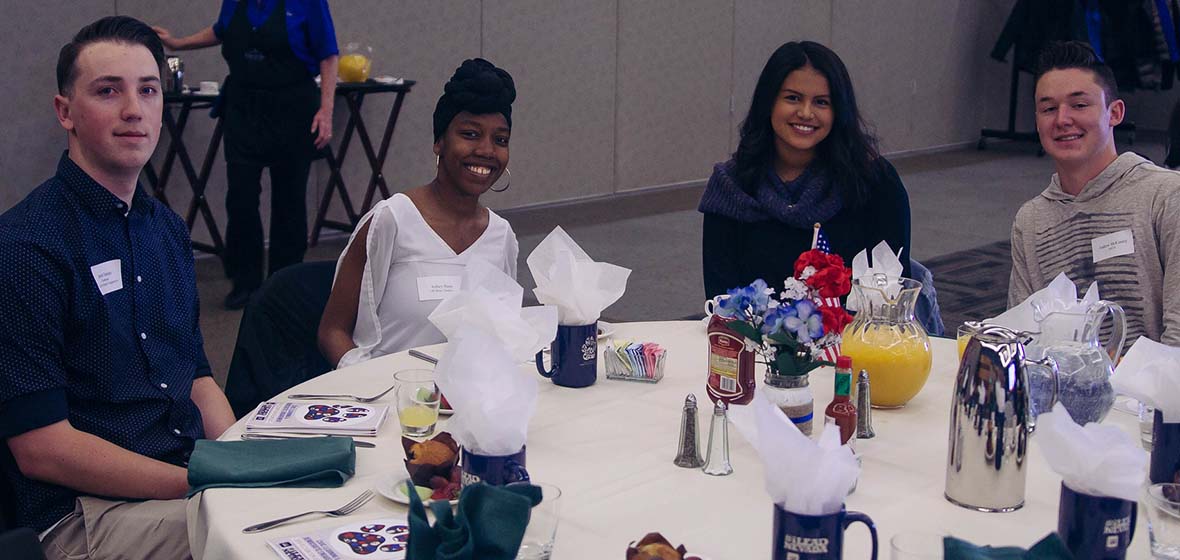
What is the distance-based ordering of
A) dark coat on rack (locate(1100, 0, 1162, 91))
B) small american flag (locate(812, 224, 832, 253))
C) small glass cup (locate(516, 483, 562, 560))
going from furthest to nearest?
dark coat on rack (locate(1100, 0, 1162, 91))
small american flag (locate(812, 224, 832, 253))
small glass cup (locate(516, 483, 562, 560))

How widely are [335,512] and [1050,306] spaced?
1202 millimetres

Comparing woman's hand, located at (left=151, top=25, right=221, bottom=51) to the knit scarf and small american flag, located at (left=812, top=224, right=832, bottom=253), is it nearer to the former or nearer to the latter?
the knit scarf

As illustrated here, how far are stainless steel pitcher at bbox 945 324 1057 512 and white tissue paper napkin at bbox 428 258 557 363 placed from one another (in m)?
0.68

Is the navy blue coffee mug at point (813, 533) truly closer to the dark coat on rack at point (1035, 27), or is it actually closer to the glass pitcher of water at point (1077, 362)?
the glass pitcher of water at point (1077, 362)

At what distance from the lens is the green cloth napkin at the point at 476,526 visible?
49.1 inches

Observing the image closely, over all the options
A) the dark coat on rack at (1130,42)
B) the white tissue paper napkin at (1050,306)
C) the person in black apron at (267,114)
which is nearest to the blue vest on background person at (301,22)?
the person in black apron at (267,114)

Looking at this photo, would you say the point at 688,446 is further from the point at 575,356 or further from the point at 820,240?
the point at 820,240

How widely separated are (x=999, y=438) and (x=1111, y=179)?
1.49 meters

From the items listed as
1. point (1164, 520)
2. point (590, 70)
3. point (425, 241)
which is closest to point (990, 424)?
point (1164, 520)

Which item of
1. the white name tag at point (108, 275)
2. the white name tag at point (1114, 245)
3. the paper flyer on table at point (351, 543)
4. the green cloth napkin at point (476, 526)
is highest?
the white name tag at point (108, 275)

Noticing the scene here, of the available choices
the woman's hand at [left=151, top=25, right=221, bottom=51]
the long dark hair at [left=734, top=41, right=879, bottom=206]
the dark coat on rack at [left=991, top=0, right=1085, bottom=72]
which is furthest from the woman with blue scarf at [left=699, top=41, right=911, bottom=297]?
the dark coat on rack at [left=991, top=0, right=1085, bottom=72]

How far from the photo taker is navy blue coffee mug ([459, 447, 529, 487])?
1531 mm

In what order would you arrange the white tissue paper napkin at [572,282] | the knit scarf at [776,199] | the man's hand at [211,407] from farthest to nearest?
the knit scarf at [776,199] → the man's hand at [211,407] → the white tissue paper napkin at [572,282]

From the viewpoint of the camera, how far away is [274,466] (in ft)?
5.55
